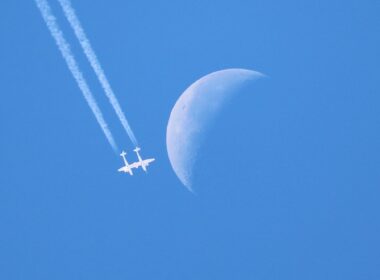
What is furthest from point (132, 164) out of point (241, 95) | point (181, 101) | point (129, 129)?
point (241, 95)

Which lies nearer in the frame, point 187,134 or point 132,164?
point 187,134

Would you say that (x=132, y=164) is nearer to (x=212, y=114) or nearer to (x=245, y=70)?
(x=212, y=114)

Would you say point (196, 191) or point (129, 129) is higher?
point (129, 129)

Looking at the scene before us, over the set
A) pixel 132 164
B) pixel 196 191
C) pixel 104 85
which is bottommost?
pixel 196 191

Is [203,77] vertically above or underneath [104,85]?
underneath

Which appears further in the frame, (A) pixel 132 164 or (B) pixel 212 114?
(A) pixel 132 164

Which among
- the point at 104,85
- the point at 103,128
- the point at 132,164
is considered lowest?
the point at 132,164

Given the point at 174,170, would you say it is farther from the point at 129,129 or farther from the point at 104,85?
the point at 104,85

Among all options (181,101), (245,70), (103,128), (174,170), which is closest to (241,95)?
(245,70)

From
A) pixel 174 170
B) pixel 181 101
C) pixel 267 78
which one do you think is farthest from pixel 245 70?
pixel 174 170
